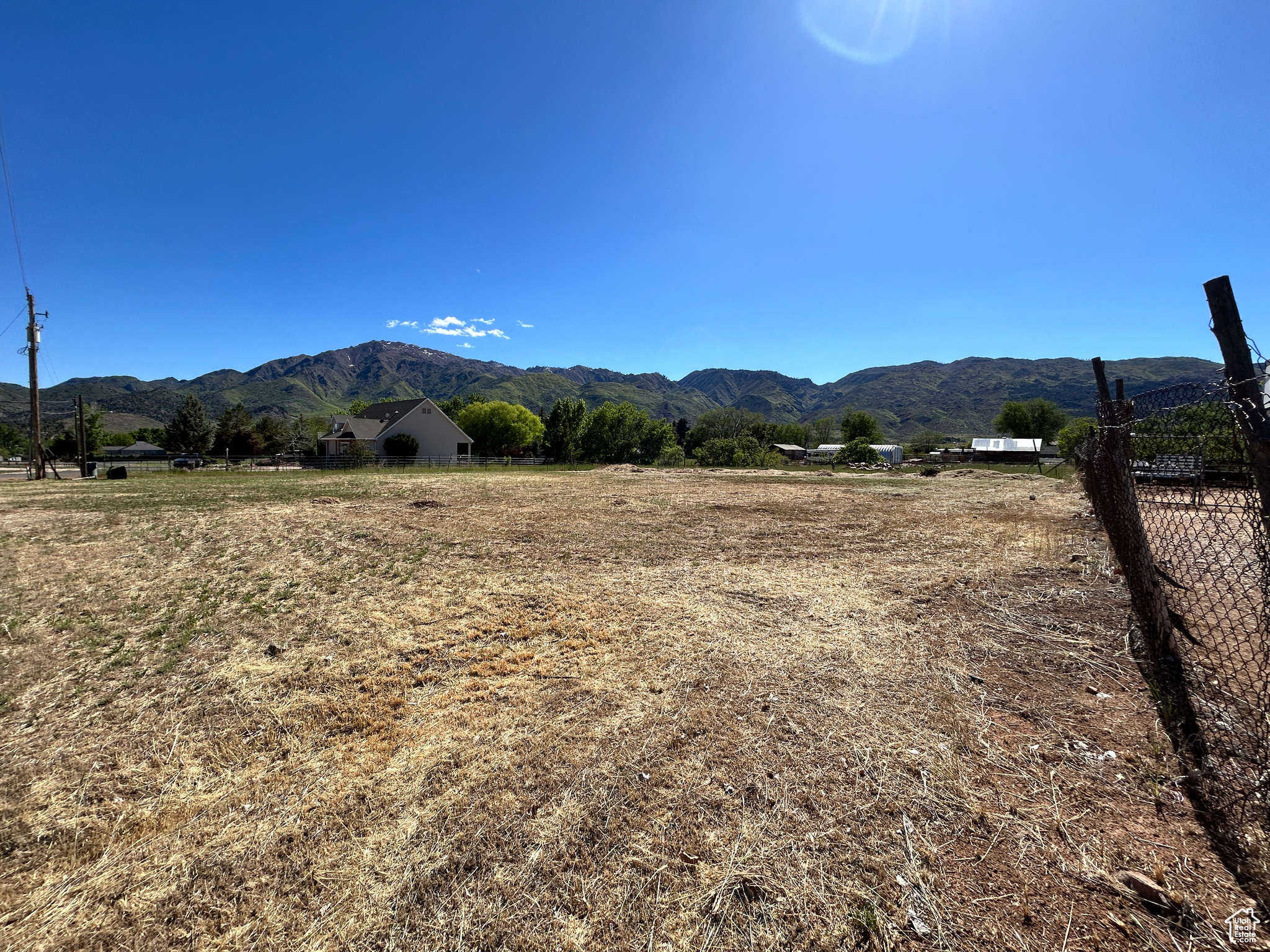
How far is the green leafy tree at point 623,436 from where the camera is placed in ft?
205

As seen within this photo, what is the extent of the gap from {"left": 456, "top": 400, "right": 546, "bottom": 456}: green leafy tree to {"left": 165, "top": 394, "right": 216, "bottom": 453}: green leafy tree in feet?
103

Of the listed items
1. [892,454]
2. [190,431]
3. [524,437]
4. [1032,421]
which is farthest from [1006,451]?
[190,431]

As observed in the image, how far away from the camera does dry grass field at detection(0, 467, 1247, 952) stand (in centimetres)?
208

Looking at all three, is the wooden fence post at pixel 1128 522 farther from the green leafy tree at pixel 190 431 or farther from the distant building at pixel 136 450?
the distant building at pixel 136 450

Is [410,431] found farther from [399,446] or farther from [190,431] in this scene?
[190,431]

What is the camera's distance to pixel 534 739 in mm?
3291

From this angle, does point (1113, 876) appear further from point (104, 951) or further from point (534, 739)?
point (104, 951)

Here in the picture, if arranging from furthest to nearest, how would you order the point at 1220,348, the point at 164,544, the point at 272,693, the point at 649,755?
the point at 164,544, the point at 272,693, the point at 649,755, the point at 1220,348

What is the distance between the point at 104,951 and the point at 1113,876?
441 cm

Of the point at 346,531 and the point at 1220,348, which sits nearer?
the point at 1220,348

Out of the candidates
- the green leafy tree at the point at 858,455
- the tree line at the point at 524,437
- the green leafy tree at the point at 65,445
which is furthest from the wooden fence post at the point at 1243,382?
the green leafy tree at the point at 65,445

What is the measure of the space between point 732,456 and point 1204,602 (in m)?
51.4

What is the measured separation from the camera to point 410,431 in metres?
46.1

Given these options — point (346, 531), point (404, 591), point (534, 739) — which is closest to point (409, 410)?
point (346, 531)
